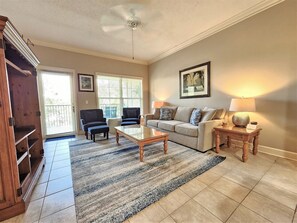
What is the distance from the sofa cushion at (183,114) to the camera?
3646 millimetres

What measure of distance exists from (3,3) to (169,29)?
3104mm

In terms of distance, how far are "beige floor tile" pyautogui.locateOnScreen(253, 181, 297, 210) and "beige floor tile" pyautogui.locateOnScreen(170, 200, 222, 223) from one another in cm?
78

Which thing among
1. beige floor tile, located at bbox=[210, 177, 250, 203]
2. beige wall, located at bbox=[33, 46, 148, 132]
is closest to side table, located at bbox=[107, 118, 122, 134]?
beige wall, located at bbox=[33, 46, 148, 132]

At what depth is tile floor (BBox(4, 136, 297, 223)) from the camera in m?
1.23

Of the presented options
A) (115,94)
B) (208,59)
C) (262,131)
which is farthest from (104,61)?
(262,131)

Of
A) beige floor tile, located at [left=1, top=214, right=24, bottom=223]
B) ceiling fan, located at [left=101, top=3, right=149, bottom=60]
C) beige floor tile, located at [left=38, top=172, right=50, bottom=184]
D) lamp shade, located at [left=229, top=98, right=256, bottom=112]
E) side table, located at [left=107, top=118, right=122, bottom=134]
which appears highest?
ceiling fan, located at [left=101, top=3, right=149, bottom=60]

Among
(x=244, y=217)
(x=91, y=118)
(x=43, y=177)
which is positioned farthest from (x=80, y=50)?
(x=244, y=217)

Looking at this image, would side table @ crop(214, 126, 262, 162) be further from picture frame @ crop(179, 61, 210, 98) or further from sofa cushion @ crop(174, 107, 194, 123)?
Result: picture frame @ crop(179, 61, 210, 98)

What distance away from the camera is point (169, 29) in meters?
3.16

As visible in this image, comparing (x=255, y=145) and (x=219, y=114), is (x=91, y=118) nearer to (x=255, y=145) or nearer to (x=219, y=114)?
(x=219, y=114)

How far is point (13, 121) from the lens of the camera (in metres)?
1.28

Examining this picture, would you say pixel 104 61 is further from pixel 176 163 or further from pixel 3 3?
pixel 176 163

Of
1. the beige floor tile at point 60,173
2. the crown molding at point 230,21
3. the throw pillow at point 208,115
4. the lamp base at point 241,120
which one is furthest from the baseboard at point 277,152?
the beige floor tile at point 60,173

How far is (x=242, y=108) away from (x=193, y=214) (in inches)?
81.1
